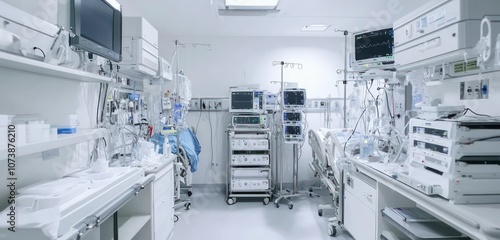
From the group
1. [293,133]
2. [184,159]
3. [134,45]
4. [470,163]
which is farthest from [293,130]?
[470,163]

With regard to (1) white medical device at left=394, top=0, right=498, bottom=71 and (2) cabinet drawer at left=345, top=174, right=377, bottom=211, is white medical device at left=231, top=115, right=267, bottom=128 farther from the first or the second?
(1) white medical device at left=394, top=0, right=498, bottom=71

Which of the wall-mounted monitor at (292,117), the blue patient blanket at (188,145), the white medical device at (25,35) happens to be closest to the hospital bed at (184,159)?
the blue patient blanket at (188,145)

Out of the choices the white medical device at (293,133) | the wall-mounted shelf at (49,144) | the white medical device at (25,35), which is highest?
the white medical device at (25,35)

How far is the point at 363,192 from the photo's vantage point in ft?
8.48

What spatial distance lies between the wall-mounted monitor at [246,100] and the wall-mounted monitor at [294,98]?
0.39 m

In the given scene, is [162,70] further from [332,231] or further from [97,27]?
[332,231]

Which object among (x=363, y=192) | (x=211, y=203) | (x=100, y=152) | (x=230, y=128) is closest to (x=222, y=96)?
(x=230, y=128)

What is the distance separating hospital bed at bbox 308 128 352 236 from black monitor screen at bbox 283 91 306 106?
48cm

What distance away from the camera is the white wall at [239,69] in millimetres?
4914

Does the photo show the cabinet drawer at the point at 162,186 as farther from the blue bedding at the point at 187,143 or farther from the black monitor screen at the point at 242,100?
the black monitor screen at the point at 242,100

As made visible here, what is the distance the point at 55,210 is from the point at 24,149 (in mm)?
294

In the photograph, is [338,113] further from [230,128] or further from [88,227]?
[88,227]

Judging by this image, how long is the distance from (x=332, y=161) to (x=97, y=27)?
2.77m

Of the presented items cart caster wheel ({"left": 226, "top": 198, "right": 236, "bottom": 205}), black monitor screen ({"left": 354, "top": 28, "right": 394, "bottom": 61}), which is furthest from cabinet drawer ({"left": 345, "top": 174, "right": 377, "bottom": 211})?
cart caster wheel ({"left": 226, "top": 198, "right": 236, "bottom": 205})
